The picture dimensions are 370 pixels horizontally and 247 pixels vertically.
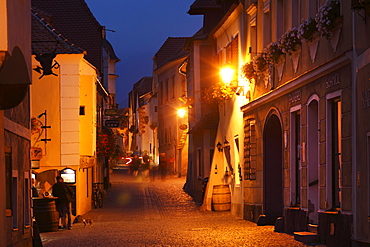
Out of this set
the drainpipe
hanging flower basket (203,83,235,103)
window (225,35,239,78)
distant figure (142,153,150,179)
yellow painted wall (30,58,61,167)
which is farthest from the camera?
distant figure (142,153,150,179)

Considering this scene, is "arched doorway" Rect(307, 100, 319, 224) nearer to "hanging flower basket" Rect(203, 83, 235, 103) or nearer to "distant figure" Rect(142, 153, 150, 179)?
"hanging flower basket" Rect(203, 83, 235, 103)

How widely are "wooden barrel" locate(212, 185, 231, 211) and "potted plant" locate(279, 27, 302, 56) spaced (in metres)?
11.2

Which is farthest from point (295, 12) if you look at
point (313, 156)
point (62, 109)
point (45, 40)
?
point (62, 109)

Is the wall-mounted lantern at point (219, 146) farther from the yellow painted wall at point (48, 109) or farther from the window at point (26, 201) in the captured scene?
the window at point (26, 201)

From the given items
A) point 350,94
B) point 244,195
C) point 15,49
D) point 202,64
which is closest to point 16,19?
point 15,49

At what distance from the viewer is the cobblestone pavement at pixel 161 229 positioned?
16.8 m

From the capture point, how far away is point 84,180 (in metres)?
30.1

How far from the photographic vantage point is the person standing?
22797 millimetres

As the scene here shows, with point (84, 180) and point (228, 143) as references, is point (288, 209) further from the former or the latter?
point (84, 180)

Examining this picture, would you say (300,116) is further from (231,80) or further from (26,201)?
(231,80)

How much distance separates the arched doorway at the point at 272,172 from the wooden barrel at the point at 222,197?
21.9 ft

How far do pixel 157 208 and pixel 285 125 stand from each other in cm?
1356

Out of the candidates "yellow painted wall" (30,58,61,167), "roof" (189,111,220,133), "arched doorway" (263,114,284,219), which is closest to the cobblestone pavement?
"arched doorway" (263,114,284,219)

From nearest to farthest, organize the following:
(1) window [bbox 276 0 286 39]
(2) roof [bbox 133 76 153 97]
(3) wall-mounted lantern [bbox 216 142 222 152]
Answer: (1) window [bbox 276 0 286 39] < (3) wall-mounted lantern [bbox 216 142 222 152] < (2) roof [bbox 133 76 153 97]
